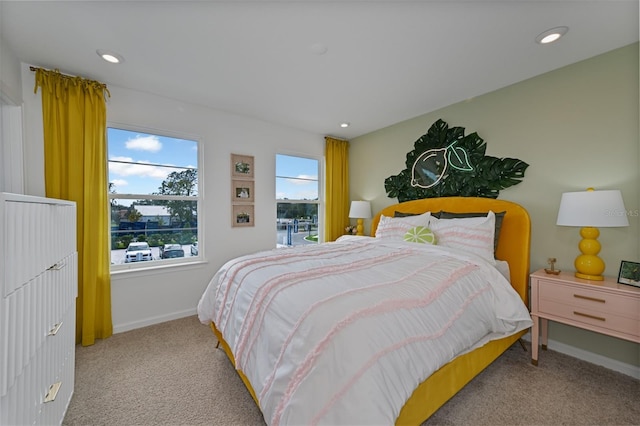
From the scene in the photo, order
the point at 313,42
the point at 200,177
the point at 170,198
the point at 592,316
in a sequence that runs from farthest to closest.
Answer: the point at 200,177 → the point at 170,198 → the point at 313,42 → the point at 592,316

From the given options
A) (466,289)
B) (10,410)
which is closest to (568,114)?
(466,289)

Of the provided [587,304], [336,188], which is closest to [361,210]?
[336,188]

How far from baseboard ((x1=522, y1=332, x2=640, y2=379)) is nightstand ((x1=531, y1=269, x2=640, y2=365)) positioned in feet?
1.49

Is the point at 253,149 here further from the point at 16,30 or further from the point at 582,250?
the point at 582,250

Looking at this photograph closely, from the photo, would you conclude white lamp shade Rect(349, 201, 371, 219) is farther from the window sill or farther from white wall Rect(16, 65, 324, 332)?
the window sill

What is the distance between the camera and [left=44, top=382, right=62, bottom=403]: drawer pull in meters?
1.20

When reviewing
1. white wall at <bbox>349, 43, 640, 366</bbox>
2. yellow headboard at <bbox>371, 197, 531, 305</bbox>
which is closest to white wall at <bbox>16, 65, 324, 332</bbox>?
yellow headboard at <bbox>371, 197, 531, 305</bbox>

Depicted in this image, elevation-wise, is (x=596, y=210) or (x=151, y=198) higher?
(x=151, y=198)

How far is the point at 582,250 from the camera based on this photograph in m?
2.03

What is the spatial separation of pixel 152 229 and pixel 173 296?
81 centimetres

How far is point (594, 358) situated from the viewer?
2088mm

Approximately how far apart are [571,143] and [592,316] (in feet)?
4.69

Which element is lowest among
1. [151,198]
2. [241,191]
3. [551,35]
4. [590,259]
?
[590,259]

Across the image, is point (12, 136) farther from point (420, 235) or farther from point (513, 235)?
point (513, 235)
